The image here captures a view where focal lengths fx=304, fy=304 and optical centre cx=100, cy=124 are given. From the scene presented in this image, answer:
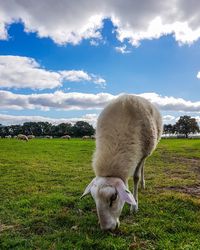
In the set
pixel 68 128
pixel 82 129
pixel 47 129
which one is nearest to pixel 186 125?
pixel 82 129

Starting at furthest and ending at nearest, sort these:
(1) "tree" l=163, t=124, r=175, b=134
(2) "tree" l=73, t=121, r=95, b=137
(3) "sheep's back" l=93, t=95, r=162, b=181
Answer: (1) "tree" l=163, t=124, r=175, b=134, (2) "tree" l=73, t=121, r=95, b=137, (3) "sheep's back" l=93, t=95, r=162, b=181

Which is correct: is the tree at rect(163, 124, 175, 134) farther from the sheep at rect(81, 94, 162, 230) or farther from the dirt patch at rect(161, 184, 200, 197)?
the sheep at rect(81, 94, 162, 230)

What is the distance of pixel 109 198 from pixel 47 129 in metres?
146

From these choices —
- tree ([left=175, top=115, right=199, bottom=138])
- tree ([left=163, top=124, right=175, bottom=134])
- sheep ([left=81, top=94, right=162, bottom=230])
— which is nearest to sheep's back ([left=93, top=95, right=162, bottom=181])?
sheep ([left=81, top=94, right=162, bottom=230])

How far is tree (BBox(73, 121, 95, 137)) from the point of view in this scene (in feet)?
405

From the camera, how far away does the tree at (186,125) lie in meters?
139

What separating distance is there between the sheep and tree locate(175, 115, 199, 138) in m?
136

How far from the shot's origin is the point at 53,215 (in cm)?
737

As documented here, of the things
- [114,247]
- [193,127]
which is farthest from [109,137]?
[193,127]

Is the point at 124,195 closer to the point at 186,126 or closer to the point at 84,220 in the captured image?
the point at 84,220

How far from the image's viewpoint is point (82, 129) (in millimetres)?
127938

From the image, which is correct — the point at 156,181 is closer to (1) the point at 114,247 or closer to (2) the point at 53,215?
(2) the point at 53,215

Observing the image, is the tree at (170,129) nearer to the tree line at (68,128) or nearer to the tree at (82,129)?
the tree line at (68,128)

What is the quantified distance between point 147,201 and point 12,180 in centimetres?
607
